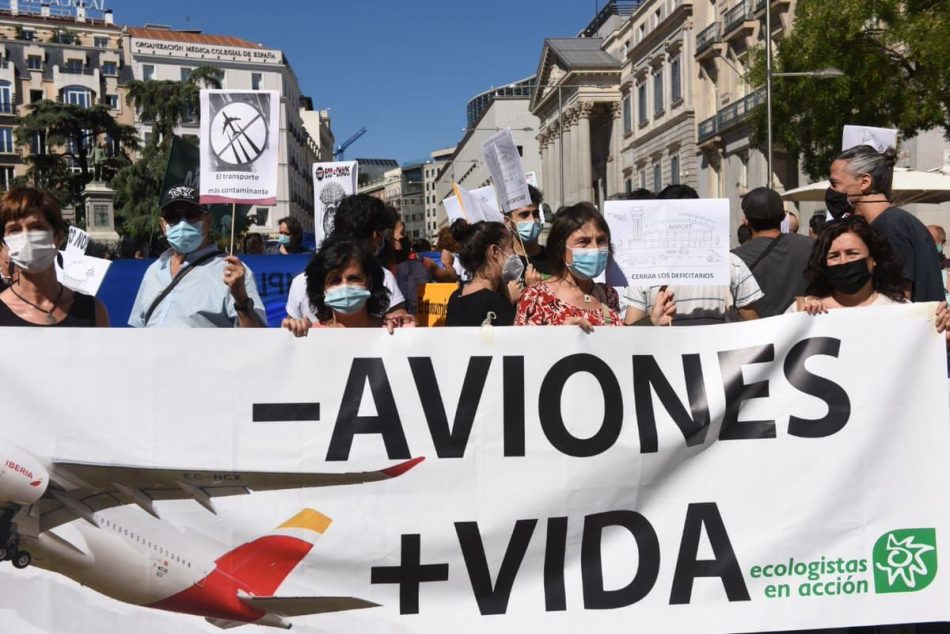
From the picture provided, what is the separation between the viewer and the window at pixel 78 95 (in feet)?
285

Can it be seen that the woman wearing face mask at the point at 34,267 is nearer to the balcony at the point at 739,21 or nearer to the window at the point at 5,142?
the balcony at the point at 739,21

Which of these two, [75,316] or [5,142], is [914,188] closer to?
[75,316]

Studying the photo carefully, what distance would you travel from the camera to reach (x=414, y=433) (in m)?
3.56

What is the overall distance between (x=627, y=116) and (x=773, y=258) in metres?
63.9

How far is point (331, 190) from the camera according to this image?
7.43 metres

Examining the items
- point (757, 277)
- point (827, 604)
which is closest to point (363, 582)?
point (827, 604)

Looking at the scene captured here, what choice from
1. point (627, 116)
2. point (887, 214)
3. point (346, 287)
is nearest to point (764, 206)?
point (887, 214)

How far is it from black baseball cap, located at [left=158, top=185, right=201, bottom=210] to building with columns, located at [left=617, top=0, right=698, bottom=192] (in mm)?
41992

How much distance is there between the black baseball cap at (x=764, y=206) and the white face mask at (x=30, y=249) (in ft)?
10.8

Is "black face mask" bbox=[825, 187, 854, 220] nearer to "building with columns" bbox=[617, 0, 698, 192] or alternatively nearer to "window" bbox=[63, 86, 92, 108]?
"building with columns" bbox=[617, 0, 698, 192]

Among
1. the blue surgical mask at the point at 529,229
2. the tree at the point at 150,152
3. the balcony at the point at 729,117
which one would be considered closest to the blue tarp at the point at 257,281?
the blue surgical mask at the point at 529,229

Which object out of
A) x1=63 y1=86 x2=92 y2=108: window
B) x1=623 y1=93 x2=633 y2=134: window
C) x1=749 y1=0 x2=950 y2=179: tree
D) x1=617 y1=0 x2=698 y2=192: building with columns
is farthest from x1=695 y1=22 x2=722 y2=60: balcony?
x1=63 y1=86 x2=92 y2=108: window

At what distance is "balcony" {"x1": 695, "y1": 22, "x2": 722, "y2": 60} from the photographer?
Answer: 147ft

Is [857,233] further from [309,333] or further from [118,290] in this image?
[118,290]
